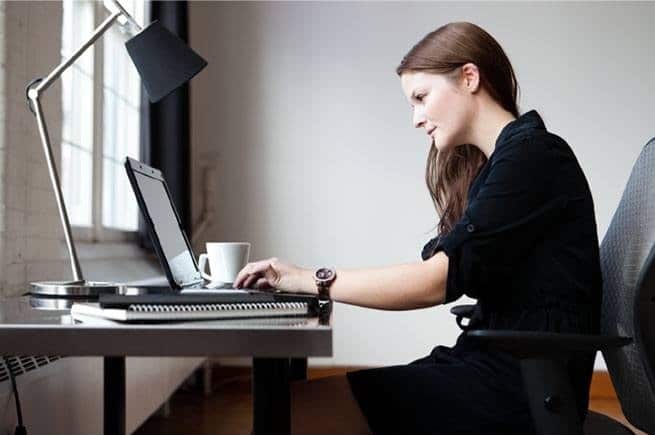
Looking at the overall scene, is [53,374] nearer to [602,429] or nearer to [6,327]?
[6,327]

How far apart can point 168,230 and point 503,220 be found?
752mm

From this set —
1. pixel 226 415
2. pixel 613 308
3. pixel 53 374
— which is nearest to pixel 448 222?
pixel 613 308

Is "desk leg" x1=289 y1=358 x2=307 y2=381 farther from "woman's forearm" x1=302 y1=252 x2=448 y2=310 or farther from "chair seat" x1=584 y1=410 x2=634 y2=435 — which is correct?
"chair seat" x1=584 y1=410 x2=634 y2=435

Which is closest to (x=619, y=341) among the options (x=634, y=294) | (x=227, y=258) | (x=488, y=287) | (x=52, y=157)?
(x=634, y=294)

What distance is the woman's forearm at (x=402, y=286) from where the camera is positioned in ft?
3.92

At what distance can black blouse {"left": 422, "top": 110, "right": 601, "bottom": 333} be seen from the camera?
1.19 metres

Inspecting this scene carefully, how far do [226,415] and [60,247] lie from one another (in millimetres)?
1577

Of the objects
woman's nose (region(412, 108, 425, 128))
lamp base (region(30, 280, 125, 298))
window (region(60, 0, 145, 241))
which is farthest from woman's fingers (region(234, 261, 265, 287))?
window (region(60, 0, 145, 241))

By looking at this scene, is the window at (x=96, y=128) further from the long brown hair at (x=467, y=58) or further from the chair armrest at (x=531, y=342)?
the chair armrest at (x=531, y=342)

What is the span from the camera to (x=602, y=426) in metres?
1.28

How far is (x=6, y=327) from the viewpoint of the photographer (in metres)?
0.94

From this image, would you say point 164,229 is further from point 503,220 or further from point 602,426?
point 602,426

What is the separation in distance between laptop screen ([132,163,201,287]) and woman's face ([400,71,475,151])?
1.78 feet

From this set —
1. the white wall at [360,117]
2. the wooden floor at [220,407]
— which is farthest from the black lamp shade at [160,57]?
the white wall at [360,117]
